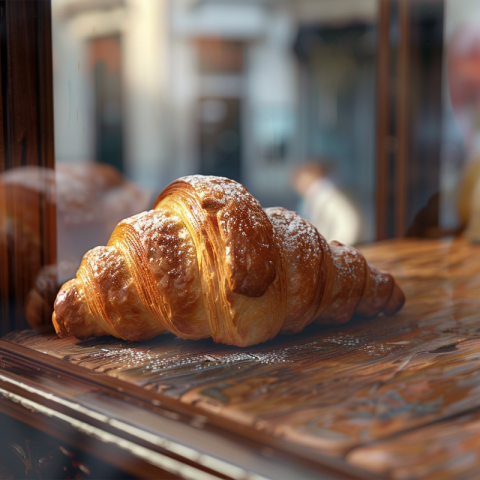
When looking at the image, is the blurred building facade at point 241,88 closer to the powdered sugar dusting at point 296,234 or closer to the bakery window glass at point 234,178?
the bakery window glass at point 234,178

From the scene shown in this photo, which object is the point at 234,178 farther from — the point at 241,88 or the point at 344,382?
the point at 241,88

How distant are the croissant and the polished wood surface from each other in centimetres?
2

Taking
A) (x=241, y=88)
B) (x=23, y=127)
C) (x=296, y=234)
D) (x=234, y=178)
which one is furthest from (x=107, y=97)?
(x=296, y=234)

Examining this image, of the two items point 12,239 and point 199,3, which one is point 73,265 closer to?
point 12,239

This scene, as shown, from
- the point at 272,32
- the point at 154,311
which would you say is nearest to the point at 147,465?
the point at 154,311

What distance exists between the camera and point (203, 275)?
46 cm

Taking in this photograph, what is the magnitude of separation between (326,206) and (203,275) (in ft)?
4.94

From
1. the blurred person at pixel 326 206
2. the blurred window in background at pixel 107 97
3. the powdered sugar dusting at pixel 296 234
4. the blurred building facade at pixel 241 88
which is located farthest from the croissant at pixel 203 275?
the blurred building facade at pixel 241 88

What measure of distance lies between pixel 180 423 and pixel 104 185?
0.68 meters

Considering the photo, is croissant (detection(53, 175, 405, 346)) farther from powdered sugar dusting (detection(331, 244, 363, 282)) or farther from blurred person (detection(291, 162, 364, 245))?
blurred person (detection(291, 162, 364, 245))

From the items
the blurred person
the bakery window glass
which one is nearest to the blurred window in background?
the bakery window glass

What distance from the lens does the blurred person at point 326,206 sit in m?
1.35

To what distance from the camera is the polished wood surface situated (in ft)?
1.02

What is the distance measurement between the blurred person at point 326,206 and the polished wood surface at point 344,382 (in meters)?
0.17
